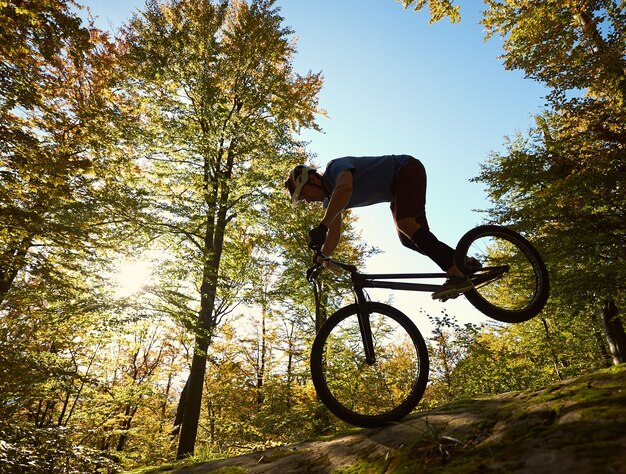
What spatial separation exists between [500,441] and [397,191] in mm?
2420

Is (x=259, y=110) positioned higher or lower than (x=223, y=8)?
lower

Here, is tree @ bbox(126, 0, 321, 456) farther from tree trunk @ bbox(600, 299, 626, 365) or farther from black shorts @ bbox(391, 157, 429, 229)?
tree trunk @ bbox(600, 299, 626, 365)

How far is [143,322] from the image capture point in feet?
27.7

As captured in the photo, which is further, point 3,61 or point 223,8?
point 223,8

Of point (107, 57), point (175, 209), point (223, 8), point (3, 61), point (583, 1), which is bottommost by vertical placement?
point (175, 209)

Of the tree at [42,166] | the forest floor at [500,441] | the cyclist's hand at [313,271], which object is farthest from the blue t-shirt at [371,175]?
the tree at [42,166]

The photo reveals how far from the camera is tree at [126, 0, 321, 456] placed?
11406mm

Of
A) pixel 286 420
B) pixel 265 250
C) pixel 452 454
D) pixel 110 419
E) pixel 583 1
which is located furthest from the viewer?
pixel 265 250

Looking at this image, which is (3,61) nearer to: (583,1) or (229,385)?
(583,1)

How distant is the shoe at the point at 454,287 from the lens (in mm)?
3381

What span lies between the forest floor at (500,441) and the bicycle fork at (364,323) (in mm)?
799

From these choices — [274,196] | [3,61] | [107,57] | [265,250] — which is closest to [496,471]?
[3,61]

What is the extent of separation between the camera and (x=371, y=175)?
3.57 metres

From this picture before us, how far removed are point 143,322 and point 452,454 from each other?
8.30 meters
